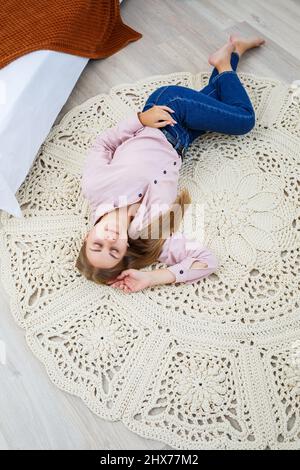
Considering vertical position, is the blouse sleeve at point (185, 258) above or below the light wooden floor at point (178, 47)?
below

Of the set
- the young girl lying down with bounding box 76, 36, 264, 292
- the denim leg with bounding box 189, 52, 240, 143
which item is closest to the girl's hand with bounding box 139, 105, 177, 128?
the young girl lying down with bounding box 76, 36, 264, 292

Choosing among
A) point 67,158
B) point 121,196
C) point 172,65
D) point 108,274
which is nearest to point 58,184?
point 67,158

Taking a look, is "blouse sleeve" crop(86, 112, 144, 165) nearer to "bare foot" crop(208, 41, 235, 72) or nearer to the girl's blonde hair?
the girl's blonde hair

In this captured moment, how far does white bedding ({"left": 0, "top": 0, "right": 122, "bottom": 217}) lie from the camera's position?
111 cm

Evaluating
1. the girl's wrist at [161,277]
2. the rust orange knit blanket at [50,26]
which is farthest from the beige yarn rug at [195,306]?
the rust orange knit blanket at [50,26]

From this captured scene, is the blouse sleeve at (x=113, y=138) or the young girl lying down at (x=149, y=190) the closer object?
the young girl lying down at (x=149, y=190)

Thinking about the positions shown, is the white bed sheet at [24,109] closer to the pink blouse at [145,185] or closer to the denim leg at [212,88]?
the pink blouse at [145,185]

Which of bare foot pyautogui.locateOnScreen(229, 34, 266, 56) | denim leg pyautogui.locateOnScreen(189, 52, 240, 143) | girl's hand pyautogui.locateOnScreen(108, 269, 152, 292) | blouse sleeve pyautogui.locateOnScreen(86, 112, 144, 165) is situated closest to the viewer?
girl's hand pyautogui.locateOnScreen(108, 269, 152, 292)

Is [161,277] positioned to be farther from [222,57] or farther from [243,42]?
[243,42]

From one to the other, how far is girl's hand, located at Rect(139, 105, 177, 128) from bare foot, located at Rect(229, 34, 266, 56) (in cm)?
41

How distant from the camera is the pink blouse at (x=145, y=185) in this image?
44.8 inches

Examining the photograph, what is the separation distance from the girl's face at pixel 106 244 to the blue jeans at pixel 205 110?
328 mm

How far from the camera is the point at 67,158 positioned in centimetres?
133
